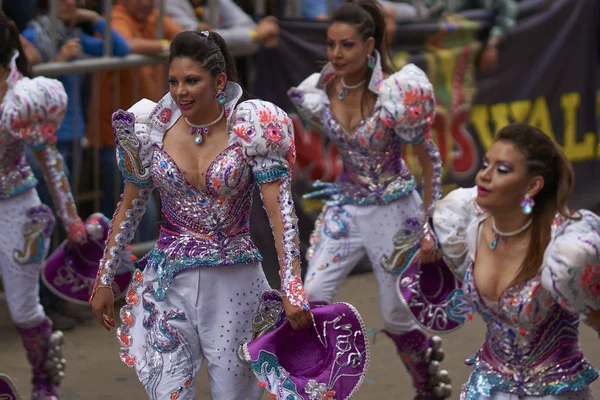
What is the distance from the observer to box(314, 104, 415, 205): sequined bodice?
20.8 ft

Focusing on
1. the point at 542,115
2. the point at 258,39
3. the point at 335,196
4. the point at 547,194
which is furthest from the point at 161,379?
the point at 542,115

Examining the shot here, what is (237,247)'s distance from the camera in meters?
4.89

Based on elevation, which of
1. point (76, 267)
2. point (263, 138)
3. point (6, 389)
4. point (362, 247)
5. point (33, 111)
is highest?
point (263, 138)

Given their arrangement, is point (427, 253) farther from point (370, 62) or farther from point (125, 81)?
point (125, 81)

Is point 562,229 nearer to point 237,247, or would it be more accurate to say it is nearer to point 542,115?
point 237,247

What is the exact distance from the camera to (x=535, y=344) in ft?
14.6

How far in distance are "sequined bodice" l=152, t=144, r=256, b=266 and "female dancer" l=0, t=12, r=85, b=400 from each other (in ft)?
4.60

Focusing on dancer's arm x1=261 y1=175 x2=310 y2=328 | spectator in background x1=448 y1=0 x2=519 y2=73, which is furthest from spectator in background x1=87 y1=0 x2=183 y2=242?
dancer's arm x1=261 y1=175 x2=310 y2=328

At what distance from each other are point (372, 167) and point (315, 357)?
1813 mm

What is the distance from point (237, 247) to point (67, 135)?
3423mm

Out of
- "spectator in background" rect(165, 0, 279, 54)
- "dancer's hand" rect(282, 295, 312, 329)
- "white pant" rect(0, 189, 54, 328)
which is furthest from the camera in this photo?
"spectator in background" rect(165, 0, 279, 54)

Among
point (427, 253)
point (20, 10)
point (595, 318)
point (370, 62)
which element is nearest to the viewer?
point (595, 318)

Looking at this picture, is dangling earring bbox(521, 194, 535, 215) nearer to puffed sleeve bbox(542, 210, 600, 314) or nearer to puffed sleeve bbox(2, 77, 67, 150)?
puffed sleeve bbox(542, 210, 600, 314)

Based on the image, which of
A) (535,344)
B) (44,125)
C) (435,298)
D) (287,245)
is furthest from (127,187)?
(535,344)
